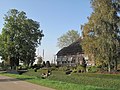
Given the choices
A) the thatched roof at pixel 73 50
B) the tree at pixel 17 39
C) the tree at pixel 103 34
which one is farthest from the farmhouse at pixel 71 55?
the tree at pixel 103 34

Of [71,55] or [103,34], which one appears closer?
[103,34]

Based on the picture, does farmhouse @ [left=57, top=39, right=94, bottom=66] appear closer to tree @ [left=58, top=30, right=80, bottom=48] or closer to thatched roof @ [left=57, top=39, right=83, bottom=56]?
thatched roof @ [left=57, top=39, right=83, bottom=56]

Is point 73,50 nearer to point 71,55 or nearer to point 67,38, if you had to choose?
point 71,55

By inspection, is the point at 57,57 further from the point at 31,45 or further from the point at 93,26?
the point at 93,26

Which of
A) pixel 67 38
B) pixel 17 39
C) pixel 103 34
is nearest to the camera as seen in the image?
pixel 103 34

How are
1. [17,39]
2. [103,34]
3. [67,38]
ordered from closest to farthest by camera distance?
[103,34]
[17,39]
[67,38]

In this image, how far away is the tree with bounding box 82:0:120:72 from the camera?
39656 mm

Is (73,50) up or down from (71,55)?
up

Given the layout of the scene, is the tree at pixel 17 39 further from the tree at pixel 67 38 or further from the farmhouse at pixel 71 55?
the tree at pixel 67 38

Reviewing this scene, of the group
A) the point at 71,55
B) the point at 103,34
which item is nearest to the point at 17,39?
the point at 71,55

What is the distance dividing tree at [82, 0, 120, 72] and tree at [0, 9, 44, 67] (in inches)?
1485

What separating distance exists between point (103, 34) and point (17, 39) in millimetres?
41295

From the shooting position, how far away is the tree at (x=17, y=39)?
76.8 m

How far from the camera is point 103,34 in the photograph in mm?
40312
